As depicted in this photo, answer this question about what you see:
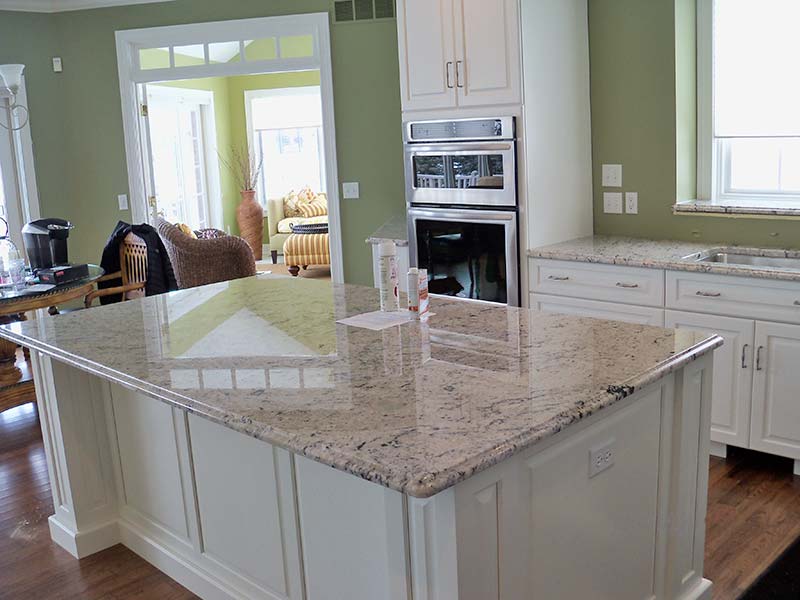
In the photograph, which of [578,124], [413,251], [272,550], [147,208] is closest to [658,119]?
[578,124]

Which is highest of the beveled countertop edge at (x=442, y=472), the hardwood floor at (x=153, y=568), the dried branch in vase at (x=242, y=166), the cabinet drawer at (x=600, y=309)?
the dried branch in vase at (x=242, y=166)

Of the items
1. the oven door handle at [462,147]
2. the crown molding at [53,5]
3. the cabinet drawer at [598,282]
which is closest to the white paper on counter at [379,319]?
the cabinet drawer at [598,282]

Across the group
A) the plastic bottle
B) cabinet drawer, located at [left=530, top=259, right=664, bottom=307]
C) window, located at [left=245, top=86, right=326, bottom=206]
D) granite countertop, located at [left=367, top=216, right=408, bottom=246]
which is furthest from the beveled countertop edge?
window, located at [left=245, top=86, right=326, bottom=206]

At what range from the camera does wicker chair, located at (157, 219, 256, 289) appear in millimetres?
5805

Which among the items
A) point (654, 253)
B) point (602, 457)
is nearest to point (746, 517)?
point (654, 253)

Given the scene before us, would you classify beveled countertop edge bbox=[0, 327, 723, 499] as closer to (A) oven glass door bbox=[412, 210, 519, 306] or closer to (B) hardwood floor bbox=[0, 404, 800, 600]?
(B) hardwood floor bbox=[0, 404, 800, 600]

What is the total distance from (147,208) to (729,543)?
Answer: 4.77 m

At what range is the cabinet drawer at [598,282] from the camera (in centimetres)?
369

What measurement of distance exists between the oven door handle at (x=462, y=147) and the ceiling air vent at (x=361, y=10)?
1.41 m

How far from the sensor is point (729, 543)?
2.91 m

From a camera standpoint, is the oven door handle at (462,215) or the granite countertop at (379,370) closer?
the granite countertop at (379,370)

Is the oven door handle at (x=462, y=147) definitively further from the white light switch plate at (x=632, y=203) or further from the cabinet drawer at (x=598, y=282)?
the white light switch plate at (x=632, y=203)

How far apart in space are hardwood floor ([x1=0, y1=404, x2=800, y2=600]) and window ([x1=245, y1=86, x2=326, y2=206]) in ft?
25.9

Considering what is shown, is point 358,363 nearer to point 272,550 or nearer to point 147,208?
point 272,550
